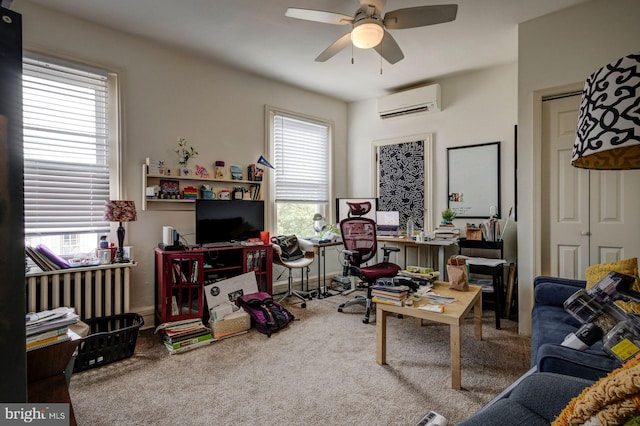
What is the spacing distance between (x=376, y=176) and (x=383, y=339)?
9.98ft

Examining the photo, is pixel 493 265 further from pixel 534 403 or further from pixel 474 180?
pixel 534 403

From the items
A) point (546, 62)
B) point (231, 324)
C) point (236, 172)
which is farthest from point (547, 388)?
point (236, 172)

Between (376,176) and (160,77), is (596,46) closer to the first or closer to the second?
(376,176)

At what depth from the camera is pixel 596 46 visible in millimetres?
2582

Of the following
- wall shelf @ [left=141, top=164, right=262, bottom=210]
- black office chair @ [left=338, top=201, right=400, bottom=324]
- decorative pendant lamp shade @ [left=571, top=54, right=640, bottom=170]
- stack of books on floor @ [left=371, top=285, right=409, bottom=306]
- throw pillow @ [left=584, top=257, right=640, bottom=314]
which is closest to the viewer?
decorative pendant lamp shade @ [left=571, top=54, right=640, bottom=170]

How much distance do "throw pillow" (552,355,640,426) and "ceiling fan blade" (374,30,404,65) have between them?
2.48 metres

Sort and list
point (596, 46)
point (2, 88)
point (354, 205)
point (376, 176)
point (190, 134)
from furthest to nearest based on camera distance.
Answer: point (376, 176) → point (354, 205) → point (190, 134) → point (596, 46) → point (2, 88)

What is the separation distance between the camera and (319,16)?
2283mm

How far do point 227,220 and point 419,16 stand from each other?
8.42 feet

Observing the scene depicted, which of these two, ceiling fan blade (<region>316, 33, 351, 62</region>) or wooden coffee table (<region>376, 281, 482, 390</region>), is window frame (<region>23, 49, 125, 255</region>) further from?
wooden coffee table (<region>376, 281, 482, 390</region>)

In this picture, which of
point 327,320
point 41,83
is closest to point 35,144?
point 41,83

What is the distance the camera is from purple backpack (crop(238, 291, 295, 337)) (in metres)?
2.95

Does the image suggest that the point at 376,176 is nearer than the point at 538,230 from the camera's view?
No

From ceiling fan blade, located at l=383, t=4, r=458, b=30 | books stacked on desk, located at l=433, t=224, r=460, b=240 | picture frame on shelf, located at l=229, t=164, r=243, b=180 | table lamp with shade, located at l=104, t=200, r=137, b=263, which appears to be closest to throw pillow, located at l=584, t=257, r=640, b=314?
books stacked on desk, located at l=433, t=224, r=460, b=240
